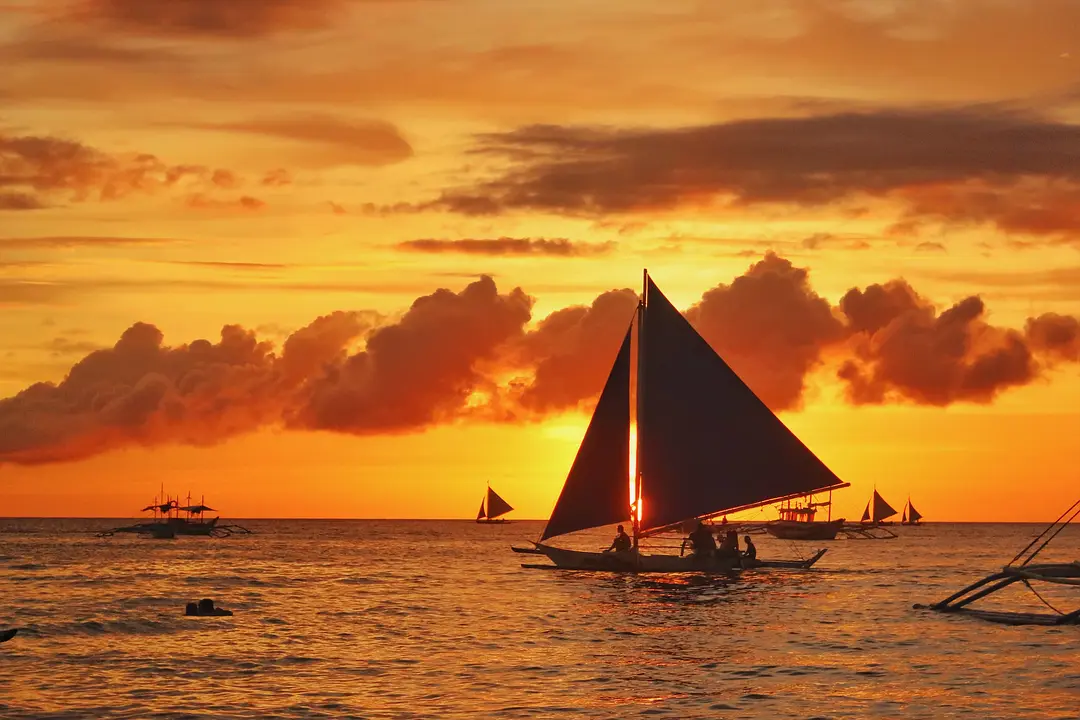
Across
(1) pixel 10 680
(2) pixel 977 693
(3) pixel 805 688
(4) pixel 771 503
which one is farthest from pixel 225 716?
(4) pixel 771 503

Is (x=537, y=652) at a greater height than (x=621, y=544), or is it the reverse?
(x=621, y=544)

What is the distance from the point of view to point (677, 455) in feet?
241

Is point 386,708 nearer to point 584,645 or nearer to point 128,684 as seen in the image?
point 128,684

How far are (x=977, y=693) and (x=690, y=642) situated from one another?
13734 mm

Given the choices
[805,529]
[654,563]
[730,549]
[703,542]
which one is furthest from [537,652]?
[805,529]

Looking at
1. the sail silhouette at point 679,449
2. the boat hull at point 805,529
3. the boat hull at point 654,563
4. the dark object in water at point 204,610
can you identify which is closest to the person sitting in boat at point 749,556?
the boat hull at point 654,563

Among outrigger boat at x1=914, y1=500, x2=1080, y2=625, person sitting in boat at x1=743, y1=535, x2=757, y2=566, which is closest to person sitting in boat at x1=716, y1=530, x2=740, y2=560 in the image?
person sitting in boat at x1=743, y1=535, x2=757, y2=566

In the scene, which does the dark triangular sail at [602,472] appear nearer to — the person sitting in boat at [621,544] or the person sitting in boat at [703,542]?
the person sitting in boat at [621,544]

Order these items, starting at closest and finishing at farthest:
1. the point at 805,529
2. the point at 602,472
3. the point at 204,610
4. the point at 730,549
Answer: the point at 204,610 → the point at 602,472 → the point at 730,549 → the point at 805,529

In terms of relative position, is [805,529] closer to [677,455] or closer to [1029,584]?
[677,455]

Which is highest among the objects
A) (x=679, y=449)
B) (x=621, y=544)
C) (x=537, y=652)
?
(x=679, y=449)

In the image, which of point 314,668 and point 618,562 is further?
point 618,562

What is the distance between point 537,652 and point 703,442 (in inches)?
1162

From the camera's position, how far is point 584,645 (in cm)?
4778
